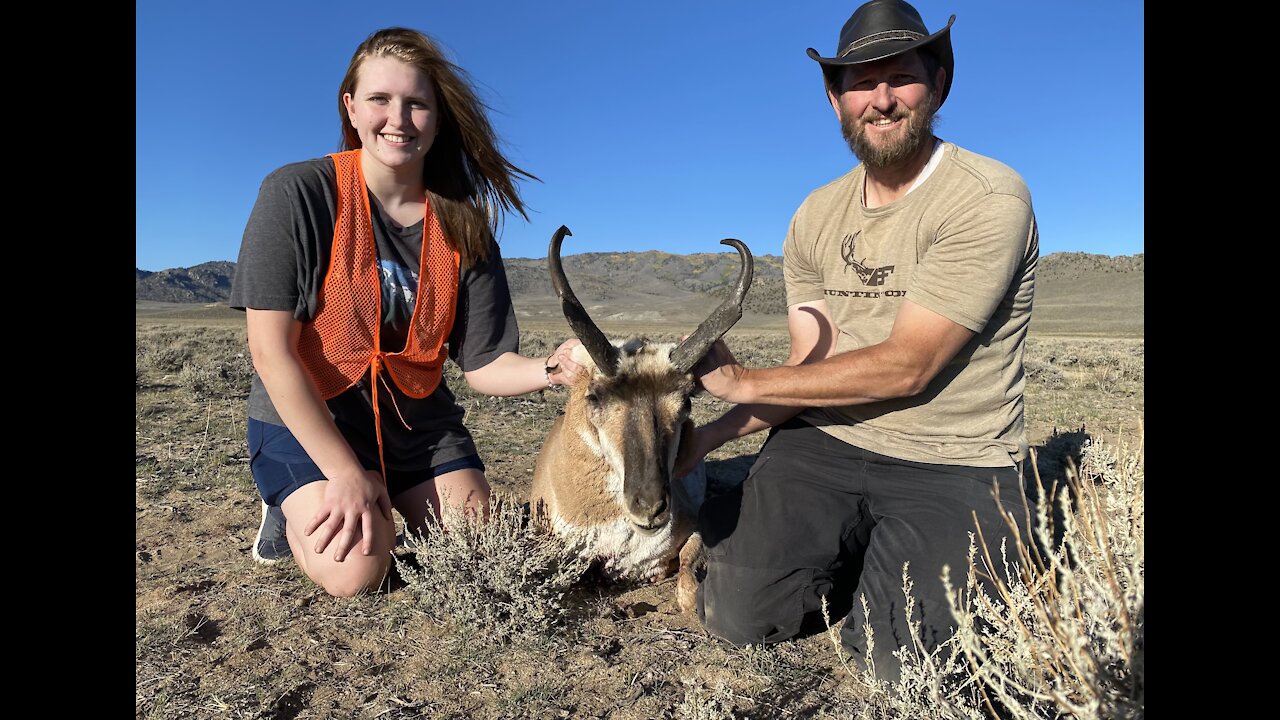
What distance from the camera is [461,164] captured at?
4969mm

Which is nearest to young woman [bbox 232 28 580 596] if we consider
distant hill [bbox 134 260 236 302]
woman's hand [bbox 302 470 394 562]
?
woman's hand [bbox 302 470 394 562]

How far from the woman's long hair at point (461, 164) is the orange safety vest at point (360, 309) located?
0.47ft

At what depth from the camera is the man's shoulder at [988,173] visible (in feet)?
13.8

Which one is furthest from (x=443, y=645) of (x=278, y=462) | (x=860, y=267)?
(x=860, y=267)

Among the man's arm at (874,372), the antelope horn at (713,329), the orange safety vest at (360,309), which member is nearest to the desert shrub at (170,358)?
the orange safety vest at (360,309)

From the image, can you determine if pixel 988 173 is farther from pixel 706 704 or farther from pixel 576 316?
pixel 706 704

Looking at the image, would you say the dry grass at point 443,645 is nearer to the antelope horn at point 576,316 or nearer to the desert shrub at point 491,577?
the desert shrub at point 491,577

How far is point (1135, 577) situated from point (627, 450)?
2.49 meters

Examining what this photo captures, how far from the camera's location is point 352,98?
4547 mm

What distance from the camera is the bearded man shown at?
4.10 m

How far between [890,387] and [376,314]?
125 inches

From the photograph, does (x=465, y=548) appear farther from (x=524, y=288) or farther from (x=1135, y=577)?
(x=524, y=288)

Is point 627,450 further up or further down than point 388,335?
further down
